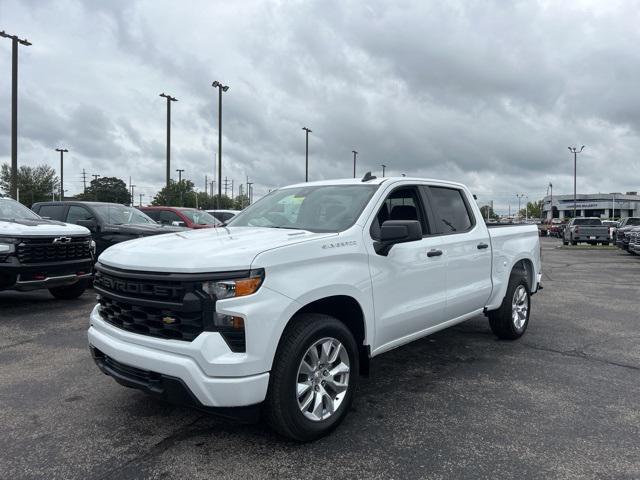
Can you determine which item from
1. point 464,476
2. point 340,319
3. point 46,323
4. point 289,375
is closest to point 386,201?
point 340,319

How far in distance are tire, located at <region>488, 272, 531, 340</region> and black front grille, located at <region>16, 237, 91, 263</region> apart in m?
6.22

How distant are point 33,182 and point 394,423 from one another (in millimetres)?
94573

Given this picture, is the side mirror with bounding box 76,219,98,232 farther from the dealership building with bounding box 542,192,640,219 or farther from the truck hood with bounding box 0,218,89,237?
the dealership building with bounding box 542,192,640,219

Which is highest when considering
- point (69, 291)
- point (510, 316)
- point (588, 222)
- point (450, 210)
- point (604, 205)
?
point (604, 205)

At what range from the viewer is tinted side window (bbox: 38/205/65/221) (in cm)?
1082

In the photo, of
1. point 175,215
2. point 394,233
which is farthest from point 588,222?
point 394,233

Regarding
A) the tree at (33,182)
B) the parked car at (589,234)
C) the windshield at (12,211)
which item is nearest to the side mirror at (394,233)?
the windshield at (12,211)

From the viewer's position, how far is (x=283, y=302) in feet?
10.3

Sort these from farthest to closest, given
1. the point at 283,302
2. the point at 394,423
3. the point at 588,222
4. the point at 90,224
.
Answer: the point at 588,222 → the point at 90,224 → the point at 394,423 → the point at 283,302

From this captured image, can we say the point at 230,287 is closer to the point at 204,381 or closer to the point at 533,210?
the point at 204,381

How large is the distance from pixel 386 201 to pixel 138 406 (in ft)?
8.53

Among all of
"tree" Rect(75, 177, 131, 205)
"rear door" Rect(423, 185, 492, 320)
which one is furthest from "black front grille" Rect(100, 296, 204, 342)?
"tree" Rect(75, 177, 131, 205)

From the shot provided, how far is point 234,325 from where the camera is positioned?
9.84 ft

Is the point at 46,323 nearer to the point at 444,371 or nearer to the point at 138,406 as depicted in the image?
the point at 138,406
